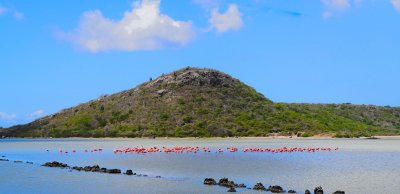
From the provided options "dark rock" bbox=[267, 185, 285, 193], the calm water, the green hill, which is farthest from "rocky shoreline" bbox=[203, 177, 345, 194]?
the green hill

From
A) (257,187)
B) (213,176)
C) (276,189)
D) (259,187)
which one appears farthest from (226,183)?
(213,176)

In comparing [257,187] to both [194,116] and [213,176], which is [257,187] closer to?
[213,176]

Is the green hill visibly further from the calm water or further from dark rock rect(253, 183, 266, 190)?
dark rock rect(253, 183, 266, 190)

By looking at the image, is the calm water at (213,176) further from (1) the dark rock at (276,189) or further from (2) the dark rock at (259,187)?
(1) the dark rock at (276,189)

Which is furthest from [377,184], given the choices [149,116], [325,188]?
[149,116]

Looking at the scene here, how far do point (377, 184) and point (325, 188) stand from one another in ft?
13.1

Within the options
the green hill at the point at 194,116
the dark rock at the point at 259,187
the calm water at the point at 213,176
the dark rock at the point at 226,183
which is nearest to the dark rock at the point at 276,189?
the dark rock at the point at 259,187

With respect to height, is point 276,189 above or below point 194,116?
below

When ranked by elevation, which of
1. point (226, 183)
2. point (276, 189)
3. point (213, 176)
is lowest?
point (276, 189)

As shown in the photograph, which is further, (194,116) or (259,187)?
(194,116)

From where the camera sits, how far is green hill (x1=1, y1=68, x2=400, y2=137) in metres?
152

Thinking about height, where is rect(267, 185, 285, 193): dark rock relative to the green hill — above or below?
below

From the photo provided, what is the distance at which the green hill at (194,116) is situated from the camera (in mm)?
152500

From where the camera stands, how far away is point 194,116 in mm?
157375
